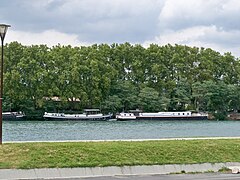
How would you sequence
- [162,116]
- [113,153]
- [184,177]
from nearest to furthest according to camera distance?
[184,177] → [113,153] → [162,116]

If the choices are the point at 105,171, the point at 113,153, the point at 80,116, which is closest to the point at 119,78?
the point at 80,116

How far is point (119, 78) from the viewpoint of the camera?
117562mm

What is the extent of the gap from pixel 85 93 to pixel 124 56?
13.4m

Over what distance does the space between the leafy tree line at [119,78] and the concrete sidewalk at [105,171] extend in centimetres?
8571

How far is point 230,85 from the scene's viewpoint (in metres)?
120

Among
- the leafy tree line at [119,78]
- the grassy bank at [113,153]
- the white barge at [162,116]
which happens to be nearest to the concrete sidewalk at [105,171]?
the grassy bank at [113,153]

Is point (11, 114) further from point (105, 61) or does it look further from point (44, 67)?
point (105, 61)

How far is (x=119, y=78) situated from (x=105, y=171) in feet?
322

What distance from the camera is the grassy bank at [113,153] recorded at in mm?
19406

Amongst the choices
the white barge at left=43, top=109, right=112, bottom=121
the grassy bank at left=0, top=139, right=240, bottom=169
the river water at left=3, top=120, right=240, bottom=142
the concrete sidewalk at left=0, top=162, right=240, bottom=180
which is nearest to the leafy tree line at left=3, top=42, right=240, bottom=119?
the white barge at left=43, top=109, right=112, bottom=121

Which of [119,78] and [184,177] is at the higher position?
[119,78]

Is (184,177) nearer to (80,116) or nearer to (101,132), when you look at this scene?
(101,132)

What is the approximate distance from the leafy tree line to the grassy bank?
83878 mm

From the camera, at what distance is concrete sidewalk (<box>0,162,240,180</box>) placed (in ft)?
60.2
